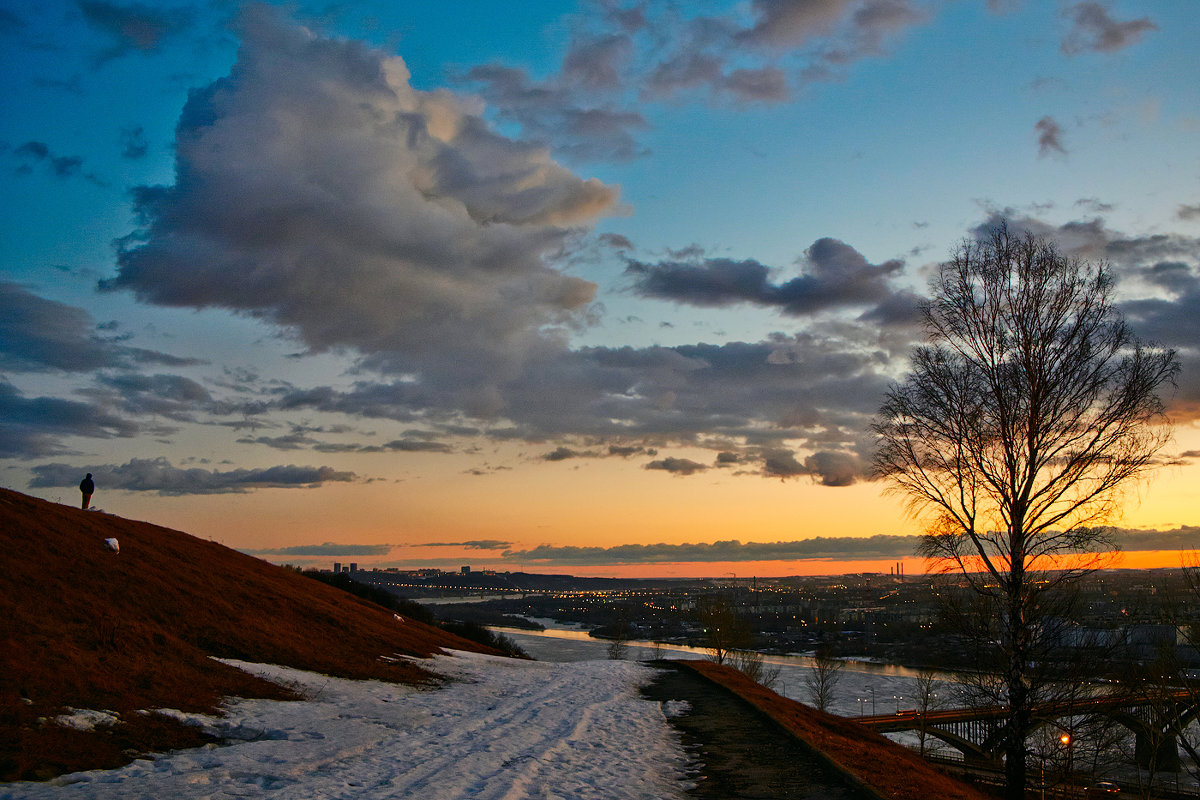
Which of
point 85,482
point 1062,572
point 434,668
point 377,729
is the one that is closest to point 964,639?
point 1062,572

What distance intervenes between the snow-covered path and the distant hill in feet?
3.46

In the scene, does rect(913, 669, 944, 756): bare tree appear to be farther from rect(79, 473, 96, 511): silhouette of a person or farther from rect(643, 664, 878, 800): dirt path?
rect(79, 473, 96, 511): silhouette of a person

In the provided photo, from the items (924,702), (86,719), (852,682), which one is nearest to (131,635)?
(86,719)

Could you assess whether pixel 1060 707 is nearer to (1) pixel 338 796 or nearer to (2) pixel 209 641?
(1) pixel 338 796

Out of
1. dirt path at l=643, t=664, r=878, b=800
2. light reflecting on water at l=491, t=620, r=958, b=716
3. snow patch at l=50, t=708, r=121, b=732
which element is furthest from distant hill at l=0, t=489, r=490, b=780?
light reflecting on water at l=491, t=620, r=958, b=716

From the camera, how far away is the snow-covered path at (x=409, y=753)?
34.6 ft

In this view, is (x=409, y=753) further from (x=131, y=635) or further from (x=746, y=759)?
(x=131, y=635)

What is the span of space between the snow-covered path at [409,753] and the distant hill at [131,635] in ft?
3.46

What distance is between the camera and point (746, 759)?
1359cm

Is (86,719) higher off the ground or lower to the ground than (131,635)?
lower

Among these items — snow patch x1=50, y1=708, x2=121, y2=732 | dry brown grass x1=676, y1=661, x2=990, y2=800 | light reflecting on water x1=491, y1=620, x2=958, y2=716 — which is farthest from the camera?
light reflecting on water x1=491, y1=620, x2=958, y2=716

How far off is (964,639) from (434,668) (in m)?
19.7

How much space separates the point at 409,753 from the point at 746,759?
21.1 feet

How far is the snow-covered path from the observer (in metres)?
10.6
